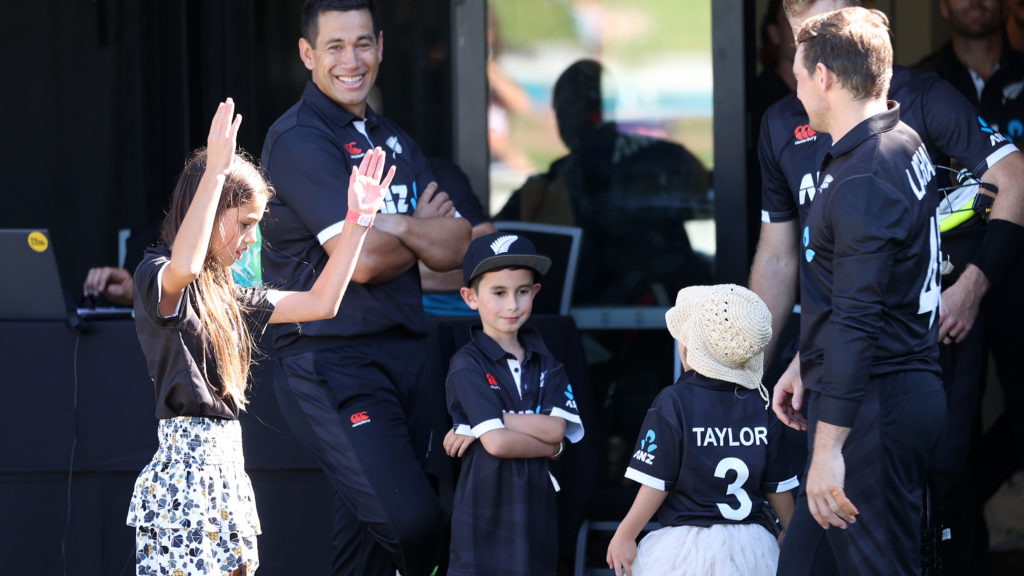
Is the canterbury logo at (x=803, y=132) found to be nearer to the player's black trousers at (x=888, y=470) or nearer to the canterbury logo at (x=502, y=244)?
the canterbury logo at (x=502, y=244)

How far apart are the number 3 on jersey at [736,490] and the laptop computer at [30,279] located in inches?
86.6

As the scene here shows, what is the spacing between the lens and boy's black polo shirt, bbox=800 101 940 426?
2.45 m

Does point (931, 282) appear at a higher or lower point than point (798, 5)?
lower

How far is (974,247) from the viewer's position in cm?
350

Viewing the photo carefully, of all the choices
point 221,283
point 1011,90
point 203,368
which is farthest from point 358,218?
point 1011,90

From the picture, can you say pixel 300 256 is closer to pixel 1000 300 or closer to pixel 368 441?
pixel 368 441

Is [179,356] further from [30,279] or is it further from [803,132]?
[803,132]

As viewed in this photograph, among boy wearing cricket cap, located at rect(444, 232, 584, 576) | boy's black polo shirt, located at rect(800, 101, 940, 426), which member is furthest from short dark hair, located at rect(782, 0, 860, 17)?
boy wearing cricket cap, located at rect(444, 232, 584, 576)

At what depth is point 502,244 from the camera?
3.54 m

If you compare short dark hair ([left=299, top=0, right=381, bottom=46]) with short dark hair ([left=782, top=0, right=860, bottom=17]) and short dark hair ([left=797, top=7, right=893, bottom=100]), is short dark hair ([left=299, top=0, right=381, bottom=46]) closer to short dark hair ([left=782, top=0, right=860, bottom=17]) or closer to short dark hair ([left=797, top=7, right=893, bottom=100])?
short dark hair ([left=782, top=0, right=860, bottom=17])

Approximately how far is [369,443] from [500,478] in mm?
380

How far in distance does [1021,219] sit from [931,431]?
1.00m

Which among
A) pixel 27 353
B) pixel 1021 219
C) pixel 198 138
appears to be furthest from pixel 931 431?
pixel 198 138

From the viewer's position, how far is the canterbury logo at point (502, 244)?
3514 mm
